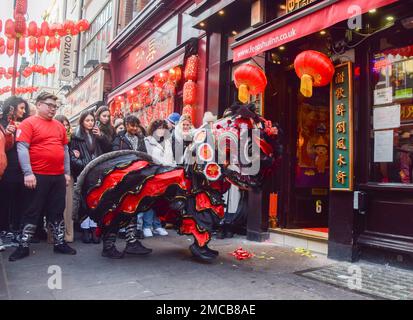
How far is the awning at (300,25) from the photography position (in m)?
4.60

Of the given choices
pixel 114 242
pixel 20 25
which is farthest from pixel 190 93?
pixel 20 25

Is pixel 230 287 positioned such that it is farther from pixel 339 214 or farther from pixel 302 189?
pixel 302 189

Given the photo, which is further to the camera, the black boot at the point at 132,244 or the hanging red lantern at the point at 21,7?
the hanging red lantern at the point at 21,7

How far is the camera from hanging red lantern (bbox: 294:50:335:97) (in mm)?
5375

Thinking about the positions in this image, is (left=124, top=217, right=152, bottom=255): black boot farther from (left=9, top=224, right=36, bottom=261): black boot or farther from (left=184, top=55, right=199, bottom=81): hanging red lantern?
(left=184, top=55, right=199, bottom=81): hanging red lantern

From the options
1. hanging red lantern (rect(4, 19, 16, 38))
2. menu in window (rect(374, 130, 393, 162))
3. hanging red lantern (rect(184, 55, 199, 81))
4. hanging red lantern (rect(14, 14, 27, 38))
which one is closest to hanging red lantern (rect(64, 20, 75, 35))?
hanging red lantern (rect(14, 14, 27, 38))

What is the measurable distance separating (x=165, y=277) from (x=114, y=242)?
48.6 inches

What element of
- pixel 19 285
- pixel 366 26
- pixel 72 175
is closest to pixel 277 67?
pixel 366 26

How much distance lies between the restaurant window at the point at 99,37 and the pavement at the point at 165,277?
1462 cm

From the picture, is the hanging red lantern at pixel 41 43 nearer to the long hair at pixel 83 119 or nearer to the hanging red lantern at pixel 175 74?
the hanging red lantern at pixel 175 74

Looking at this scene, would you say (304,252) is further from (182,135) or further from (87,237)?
(87,237)

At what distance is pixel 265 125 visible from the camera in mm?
4340

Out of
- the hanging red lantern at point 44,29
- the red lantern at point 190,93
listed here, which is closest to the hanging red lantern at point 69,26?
the hanging red lantern at point 44,29

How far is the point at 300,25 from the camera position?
5.34 meters
